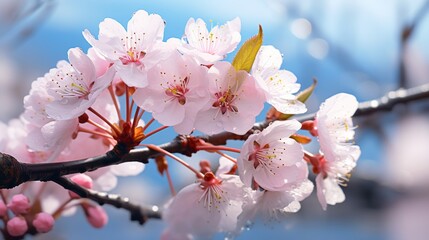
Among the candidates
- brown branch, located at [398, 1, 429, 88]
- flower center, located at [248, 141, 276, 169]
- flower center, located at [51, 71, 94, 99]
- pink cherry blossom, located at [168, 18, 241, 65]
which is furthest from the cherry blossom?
brown branch, located at [398, 1, 429, 88]

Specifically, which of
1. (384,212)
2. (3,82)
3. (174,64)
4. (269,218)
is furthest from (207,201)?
(384,212)

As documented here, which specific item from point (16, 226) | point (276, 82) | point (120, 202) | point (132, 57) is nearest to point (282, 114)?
point (276, 82)

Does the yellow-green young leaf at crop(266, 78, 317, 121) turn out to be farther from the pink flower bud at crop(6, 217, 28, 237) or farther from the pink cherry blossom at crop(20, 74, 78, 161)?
the pink flower bud at crop(6, 217, 28, 237)

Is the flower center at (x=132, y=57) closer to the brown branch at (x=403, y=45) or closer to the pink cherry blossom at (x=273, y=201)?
the pink cherry blossom at (x=273, y=201)

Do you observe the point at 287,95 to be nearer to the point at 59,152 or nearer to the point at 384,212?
the point at 59,152

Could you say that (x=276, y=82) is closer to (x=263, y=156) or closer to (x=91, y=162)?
(x=263, y=156)
